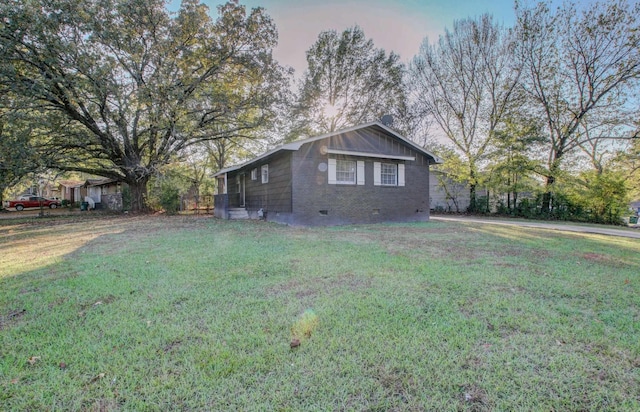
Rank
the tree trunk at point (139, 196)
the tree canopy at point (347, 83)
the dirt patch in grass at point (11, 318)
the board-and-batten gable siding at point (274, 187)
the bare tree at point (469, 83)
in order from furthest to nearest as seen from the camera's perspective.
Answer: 1. the tree canopy at point (347, 83)
2. the bare tree at point (469, 83)
3. the tree trunk at point (139, 196)
4. the board-and-batten gable siding at point (274, 187)
5. the dirt patch in grass at point (11, 318)

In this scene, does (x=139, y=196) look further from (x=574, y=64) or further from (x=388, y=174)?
(x=574, y=64)

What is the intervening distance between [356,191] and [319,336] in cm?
954

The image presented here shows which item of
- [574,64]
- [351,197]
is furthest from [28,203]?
[574,64]

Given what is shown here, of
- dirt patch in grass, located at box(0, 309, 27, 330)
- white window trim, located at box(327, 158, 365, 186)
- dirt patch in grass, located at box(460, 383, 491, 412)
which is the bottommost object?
dirt patch in grass, located at box(460, 383, 491, 412)

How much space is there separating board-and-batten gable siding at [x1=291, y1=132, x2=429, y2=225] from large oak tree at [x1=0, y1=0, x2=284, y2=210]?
262 inches

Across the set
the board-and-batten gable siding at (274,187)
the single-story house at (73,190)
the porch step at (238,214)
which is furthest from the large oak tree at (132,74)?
the single-story house at (73,190)

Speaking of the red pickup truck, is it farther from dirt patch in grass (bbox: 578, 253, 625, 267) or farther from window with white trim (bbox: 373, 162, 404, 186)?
dirt patch in grass (bbox: 578, 253, 625, 267)

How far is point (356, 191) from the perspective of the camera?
11648 millimetres

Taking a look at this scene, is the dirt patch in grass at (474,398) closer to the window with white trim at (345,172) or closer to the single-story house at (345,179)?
the single-story house at (345,179)

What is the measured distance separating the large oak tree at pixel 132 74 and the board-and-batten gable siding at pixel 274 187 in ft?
13.5

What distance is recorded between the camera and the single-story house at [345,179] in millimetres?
10578

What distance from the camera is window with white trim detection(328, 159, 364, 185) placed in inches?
437

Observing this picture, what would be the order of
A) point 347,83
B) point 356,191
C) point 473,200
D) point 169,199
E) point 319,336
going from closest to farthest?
point 319,336
point 356,191
point 169,199
point 473,200
point 347,83

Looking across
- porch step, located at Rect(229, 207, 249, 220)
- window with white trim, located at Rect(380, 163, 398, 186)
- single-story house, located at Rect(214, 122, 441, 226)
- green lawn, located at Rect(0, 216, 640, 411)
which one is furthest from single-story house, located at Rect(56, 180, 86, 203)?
green lawn, located at Rect(0, 216, 640, 411)
